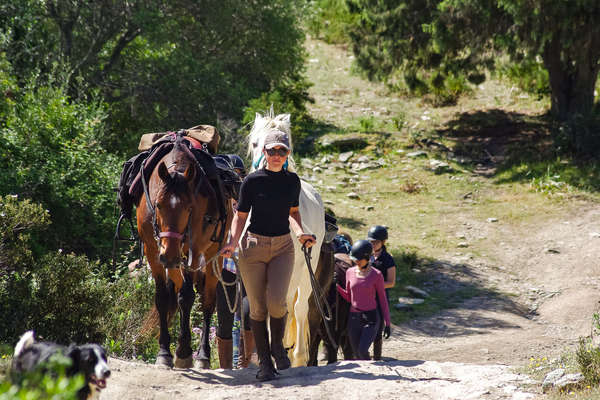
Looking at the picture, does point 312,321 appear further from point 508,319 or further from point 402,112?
point 402,112

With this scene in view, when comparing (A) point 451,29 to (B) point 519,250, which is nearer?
(B) point 519,250

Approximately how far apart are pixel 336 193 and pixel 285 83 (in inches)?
247

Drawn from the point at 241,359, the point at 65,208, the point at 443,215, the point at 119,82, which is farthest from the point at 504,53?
the point at 241,359

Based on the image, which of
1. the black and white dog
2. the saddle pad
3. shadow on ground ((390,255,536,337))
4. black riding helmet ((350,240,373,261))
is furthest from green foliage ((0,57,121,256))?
the black and white dog

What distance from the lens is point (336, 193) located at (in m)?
17.2

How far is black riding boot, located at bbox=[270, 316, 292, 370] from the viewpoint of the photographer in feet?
18.5

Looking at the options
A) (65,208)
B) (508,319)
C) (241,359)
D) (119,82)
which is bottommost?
(508,319)

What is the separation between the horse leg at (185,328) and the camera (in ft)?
20.5

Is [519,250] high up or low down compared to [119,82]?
down

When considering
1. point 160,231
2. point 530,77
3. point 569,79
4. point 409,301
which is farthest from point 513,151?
point 160,231

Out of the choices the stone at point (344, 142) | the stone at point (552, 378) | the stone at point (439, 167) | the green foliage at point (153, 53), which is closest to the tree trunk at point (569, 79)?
the stone at point (439, 167)

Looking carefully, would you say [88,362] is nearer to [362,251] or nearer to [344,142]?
[362,251]

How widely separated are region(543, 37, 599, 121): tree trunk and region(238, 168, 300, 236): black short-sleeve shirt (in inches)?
556

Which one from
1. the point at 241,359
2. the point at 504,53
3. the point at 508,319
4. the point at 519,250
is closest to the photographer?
the point at 241,359
